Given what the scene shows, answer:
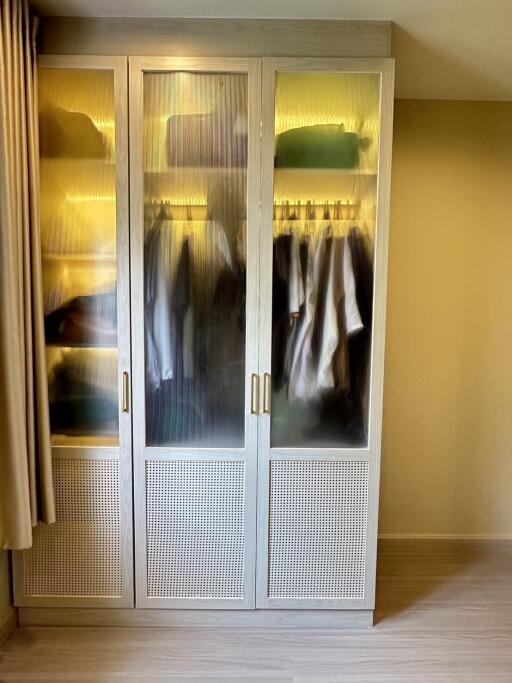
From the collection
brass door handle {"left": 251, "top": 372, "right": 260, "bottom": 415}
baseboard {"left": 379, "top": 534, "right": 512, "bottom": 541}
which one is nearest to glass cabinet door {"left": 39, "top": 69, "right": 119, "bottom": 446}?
brass door handle {"left": 251, "top": 372, "right": 260, "bottom": 415}

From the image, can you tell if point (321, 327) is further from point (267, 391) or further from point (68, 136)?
point (68, 136)

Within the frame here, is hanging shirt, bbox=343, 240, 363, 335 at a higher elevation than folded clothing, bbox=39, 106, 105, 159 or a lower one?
lower

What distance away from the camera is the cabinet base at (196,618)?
2.16m

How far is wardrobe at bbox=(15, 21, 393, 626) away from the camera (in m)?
1.99

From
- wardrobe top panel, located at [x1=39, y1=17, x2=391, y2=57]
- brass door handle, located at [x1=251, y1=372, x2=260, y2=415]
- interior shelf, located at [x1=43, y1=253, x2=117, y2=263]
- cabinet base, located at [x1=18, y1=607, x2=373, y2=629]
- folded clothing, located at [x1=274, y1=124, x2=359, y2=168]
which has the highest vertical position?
wardrobe top panel, located at [x1=39, y1=17, x2=391, y2=57]

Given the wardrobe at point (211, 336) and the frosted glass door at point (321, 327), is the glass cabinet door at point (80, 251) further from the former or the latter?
the frosted glass door at point (321, 327)

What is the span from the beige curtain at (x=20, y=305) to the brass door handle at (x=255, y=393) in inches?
34.1

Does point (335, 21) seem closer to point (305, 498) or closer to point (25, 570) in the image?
point (305, 498)

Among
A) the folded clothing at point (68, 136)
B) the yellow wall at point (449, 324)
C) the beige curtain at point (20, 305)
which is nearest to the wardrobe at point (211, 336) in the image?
the folded clothing at point (68, 136)

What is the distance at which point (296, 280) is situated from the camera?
205 cm

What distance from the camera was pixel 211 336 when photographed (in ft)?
6.85

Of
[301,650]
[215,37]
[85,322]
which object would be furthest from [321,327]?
[301,650]

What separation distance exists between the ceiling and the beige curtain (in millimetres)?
310

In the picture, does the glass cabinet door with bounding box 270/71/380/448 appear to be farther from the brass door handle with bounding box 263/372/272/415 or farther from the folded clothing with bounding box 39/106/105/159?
the folded clothing with bounding box 39/106/105/159
